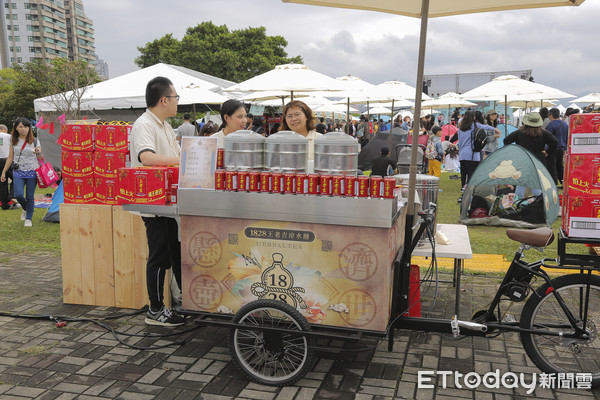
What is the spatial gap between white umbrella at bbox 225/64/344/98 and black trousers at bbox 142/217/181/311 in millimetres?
4535

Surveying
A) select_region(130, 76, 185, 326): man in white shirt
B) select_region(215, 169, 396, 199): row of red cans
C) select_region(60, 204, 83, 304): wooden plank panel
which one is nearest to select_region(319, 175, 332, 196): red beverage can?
select_region(215, 169, 396, 199): row of red cans

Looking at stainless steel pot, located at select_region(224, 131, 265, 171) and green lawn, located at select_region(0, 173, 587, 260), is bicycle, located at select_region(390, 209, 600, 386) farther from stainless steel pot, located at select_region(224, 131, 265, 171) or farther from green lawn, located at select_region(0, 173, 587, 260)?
green lawn, located at select_region(0, 173, 587, 260)

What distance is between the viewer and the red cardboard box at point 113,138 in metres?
4.62

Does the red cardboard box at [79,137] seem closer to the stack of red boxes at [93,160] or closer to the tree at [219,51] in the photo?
the stack of red boxes at [93,160]

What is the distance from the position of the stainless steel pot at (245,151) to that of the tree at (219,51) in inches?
1468

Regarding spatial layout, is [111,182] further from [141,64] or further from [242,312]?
[141,64]

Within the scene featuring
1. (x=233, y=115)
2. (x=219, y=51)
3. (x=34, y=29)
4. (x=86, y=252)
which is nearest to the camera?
(x=86, y=252)

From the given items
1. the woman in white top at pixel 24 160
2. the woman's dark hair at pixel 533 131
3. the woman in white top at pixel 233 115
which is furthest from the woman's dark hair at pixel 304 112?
the woman in white top at pixel 24 160

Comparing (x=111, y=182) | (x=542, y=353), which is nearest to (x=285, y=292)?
(x=542, y=353)

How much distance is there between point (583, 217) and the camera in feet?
10.4

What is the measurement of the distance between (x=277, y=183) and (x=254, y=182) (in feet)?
0.54

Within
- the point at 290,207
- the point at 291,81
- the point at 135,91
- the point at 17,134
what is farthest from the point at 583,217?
the point at 135,91

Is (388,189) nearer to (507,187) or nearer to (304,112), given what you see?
(304,112)

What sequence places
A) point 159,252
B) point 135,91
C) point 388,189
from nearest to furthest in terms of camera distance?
point 388,189 < point 159,252 < point 135,91
